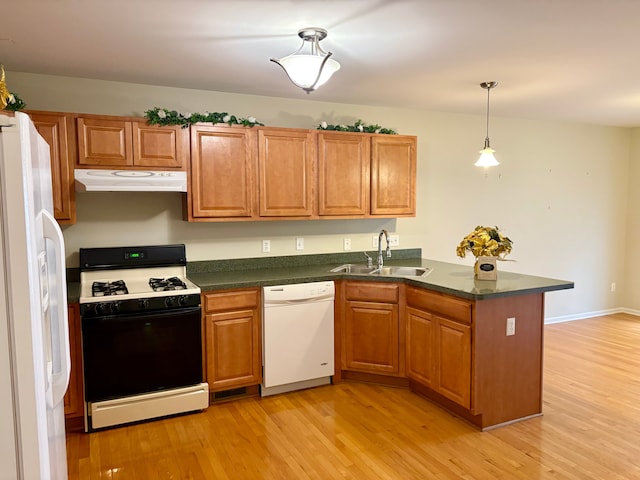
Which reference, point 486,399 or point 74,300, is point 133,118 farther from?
point 486,399

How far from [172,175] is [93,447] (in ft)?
5.89

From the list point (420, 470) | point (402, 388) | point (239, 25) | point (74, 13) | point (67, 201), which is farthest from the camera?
point (402, 388)

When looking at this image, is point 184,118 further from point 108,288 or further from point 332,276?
point 332,276

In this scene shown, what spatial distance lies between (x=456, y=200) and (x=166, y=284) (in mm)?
3099

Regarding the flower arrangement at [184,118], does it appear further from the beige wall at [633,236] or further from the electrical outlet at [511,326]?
the beige wall at [633,236]

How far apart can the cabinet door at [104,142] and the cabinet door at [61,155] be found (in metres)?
0.07

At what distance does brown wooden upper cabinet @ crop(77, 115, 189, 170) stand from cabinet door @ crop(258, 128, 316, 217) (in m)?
0.61

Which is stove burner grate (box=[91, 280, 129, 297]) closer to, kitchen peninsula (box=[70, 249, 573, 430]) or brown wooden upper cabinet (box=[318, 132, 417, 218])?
kitchen peninsula (box=[70, 249, 573, 430])

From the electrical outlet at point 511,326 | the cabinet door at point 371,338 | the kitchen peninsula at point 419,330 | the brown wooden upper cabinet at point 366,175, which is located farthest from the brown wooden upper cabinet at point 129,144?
the electrical outlet at point 511,326

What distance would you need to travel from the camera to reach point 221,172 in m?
3.64

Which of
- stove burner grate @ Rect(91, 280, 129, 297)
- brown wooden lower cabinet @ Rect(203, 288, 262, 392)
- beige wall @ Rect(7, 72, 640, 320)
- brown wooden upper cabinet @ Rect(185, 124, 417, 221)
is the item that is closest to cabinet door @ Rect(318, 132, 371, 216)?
brown wooden upper cabinet @ Rect(185, 124, 417, 221)

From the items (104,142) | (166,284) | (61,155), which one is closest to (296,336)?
(166,284)

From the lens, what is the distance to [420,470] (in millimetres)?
2664

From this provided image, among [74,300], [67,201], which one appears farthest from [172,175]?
[74,300]
